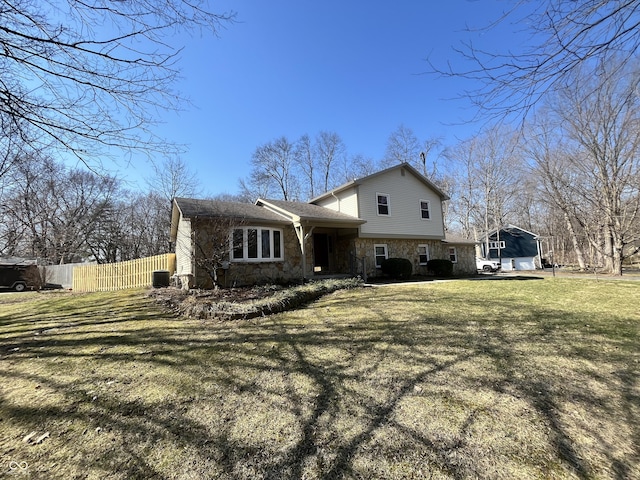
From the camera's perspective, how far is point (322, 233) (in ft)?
52.9

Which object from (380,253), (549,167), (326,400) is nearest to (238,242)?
(380,253)

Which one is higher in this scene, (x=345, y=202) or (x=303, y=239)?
(x=345, y=202)

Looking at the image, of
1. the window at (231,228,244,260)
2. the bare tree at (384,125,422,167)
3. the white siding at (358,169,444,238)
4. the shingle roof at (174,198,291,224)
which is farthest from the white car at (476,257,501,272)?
the window at (231,228,244,260)

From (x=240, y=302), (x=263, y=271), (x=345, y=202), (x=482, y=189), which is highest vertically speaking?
(x=482, y=189)

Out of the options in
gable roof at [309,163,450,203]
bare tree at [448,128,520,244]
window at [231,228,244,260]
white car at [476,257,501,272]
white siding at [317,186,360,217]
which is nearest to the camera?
window at [231,228,244,260]

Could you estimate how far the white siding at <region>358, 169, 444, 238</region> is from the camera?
15148 mm

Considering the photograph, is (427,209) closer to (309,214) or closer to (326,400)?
(309,214)

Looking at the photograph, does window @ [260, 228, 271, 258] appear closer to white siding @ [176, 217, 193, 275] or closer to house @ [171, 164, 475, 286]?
house @ [171, 164, 475, 286]

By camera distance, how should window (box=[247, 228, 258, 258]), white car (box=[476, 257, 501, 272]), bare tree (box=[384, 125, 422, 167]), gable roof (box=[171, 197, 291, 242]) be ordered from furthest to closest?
bare tree (box=[384, 125, 422, 167]) → white car (box=[476, 257, 501, 272]) → window (box=[247, 228, 258, 258]) → gable roof (box=[171, 197, 291, 242])

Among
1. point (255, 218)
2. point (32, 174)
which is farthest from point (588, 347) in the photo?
point (32, 174)

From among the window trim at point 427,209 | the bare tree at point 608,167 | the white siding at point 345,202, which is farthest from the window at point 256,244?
the bare tree at point 608,167

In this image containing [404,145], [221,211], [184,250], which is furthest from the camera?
[404,145]

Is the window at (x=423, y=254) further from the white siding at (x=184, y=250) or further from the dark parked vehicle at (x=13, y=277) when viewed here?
the dark parked vehicle at (x=13, y=277)

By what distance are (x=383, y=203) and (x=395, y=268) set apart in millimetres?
3598
